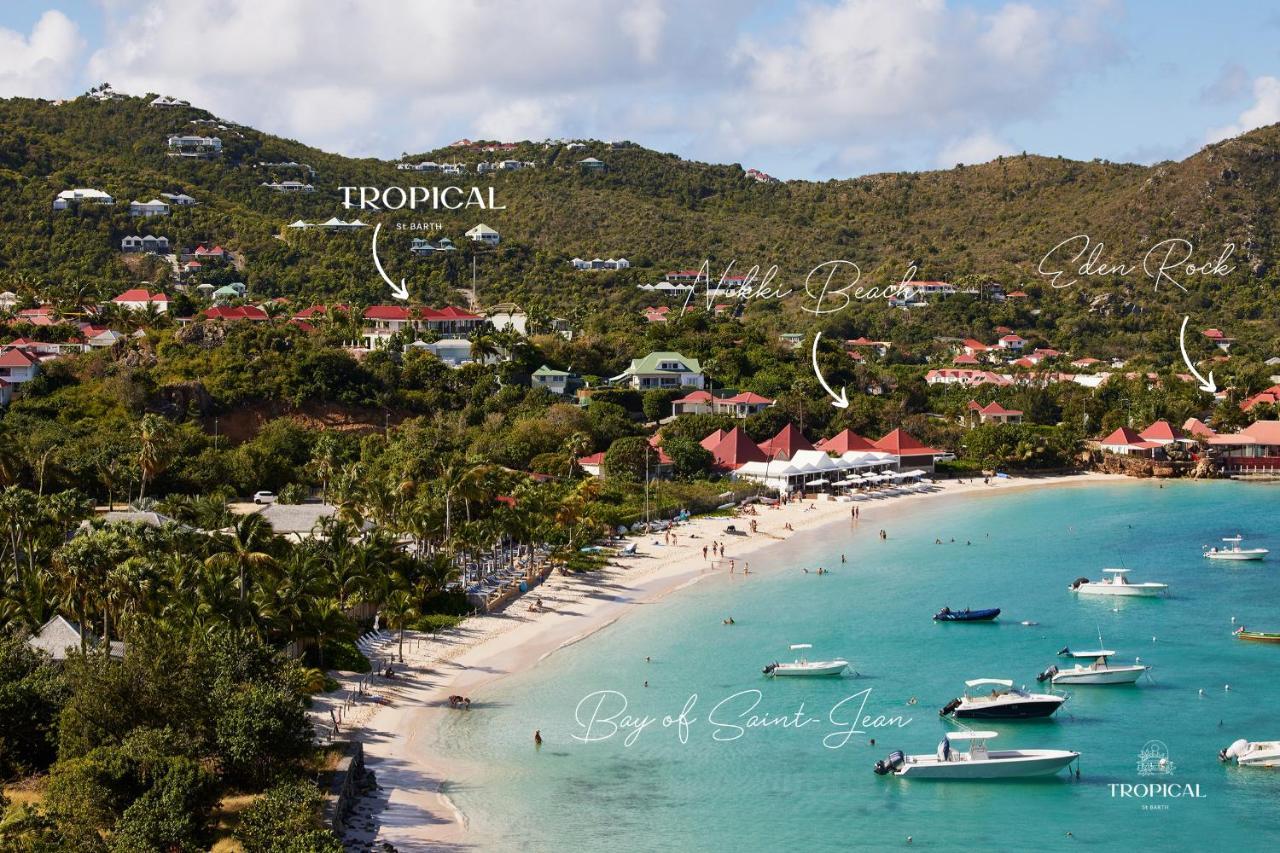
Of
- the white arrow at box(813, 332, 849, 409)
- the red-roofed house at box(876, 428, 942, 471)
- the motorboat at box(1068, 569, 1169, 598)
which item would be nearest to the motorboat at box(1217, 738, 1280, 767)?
the motorboat at box(1068, 569, 1169, 598)

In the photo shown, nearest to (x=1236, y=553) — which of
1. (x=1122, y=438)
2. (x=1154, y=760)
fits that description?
(x=1122, y=438)

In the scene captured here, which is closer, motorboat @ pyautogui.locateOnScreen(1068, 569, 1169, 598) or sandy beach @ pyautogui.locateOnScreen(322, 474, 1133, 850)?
sandy beach @ pyautogui.locateOnScreen(322, 474, 1133, 850)

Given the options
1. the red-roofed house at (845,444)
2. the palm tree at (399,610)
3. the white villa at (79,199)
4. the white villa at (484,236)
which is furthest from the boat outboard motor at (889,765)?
the white villa at (484,236)

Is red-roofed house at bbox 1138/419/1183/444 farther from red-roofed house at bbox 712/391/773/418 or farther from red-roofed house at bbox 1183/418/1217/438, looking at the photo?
red-roofed house at bbox 712/391/773/418

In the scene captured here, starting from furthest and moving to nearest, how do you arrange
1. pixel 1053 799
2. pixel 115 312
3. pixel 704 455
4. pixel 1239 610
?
pixel 115 312, pixel 704 455, pixel 1239 610, pixel 1053 799

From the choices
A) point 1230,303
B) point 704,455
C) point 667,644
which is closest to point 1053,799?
point 667,644

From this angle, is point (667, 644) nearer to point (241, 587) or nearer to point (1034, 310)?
point (241, 587)
